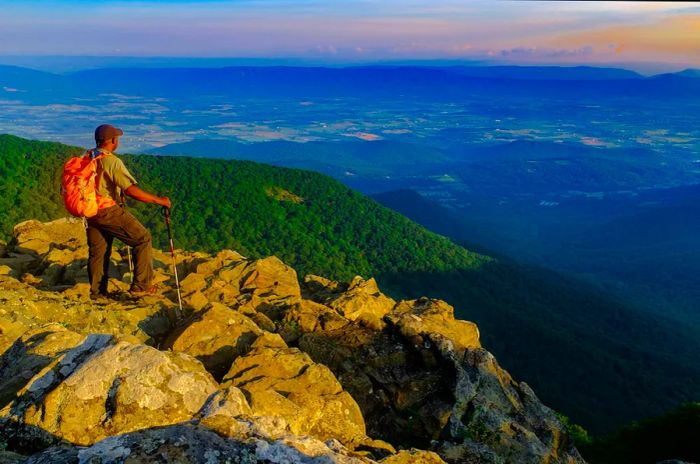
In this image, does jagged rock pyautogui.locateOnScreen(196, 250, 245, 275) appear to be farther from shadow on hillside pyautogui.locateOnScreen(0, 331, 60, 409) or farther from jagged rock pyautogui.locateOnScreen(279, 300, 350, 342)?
shadow on hillside pyautogui.locateOnScreen(0, 331, 60, 409)

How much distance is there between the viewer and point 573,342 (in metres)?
64.6

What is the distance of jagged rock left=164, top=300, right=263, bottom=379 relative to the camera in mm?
9805

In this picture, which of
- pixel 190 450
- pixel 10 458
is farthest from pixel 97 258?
pixel 190 450

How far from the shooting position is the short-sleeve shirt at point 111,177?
1048 centimetres

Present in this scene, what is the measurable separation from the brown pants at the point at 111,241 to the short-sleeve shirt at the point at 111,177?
0.39 metres

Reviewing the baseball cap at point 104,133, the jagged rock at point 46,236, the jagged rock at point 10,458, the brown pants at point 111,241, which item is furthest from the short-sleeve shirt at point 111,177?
the jagged rock at point 46,236

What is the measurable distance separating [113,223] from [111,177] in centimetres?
115

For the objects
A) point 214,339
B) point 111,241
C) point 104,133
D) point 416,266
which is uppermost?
point 104,133

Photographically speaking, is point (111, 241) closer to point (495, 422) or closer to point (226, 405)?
point (226, 405)

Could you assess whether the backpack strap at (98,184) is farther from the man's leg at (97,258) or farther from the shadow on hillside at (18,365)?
the shadow on hillside at (18,365)

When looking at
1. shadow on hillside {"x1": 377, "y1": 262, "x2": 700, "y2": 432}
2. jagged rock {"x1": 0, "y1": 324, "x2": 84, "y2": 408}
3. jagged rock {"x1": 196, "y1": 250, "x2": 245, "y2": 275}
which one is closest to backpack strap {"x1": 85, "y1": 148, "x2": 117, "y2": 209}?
jagged rock {"x1": 0, "y1": 324, "x2": 84, "y2": 408}

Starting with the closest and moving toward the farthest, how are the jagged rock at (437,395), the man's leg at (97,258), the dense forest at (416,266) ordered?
the jagged rock at (437,395) < the man's leg at (97,258) < the dense forest at (416,266)

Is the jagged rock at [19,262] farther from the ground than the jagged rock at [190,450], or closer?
closer

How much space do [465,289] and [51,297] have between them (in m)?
70.9
